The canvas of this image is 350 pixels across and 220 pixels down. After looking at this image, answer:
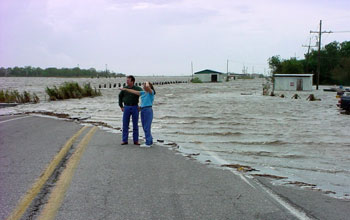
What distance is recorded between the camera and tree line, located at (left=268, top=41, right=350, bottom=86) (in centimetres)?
7356

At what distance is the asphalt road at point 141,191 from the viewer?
4.88 meters

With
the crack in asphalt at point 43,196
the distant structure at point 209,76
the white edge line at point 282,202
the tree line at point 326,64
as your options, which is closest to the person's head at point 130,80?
the crack in asphalt at point 43,196

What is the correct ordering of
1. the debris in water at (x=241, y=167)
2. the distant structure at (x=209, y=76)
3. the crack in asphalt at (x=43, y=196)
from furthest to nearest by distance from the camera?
the distant structure at (x=209, y=76) → the debris in water at (x=241, y=167) → the crack in asphalt at (x=43, y=196)

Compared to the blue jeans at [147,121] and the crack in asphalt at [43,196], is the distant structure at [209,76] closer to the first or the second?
the blue jeans at [147,121]

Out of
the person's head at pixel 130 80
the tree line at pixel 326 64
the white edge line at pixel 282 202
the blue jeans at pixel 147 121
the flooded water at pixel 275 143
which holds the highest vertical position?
the tree line at pixel 326 64

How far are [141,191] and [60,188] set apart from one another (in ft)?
4.10

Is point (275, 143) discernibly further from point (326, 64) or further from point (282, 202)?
point (326, 64)

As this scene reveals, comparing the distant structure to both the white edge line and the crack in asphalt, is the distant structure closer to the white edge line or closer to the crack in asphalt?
the white edge line

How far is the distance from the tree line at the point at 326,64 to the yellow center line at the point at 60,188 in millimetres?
70346

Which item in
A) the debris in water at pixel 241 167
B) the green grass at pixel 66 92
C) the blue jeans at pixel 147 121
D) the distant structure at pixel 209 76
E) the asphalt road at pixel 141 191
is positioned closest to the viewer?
the asphalt road at pixel 141 191

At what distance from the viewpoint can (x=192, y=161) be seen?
27.3 feet

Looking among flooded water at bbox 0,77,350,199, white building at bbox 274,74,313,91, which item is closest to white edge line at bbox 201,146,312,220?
flooded water at bbox 0,77,350,199

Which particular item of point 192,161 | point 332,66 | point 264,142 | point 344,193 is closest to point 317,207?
point 344,193

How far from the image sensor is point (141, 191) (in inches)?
228
